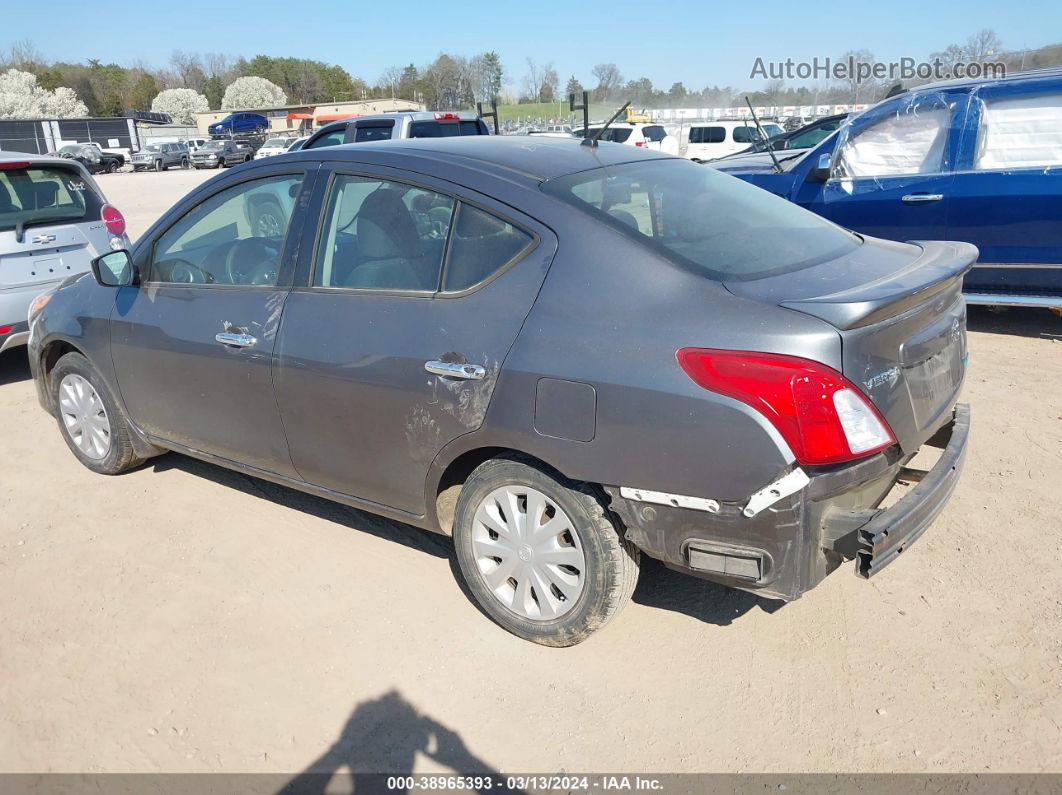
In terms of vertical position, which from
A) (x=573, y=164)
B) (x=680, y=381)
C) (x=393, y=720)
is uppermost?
(x=573, y=164)

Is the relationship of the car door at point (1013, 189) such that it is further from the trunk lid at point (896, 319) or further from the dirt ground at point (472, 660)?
the trunk lid at point (896, 319)

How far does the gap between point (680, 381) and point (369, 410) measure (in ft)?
4.17

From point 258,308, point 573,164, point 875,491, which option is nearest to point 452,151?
point 573,164

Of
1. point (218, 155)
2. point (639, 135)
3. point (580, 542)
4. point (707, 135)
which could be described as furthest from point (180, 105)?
point (580, 542)

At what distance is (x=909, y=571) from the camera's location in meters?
3.26

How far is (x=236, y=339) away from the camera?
3457 millimetres

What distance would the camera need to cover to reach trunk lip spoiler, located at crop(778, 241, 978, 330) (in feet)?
7.47

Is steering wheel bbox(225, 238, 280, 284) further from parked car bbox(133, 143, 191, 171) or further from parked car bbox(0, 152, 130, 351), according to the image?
parked car bbox(133, 143, 191, 171)

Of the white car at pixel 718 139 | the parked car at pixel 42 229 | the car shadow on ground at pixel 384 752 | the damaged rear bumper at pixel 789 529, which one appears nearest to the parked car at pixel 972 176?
the damaged rear bumper at pixel 789 529

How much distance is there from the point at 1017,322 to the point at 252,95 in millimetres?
104676

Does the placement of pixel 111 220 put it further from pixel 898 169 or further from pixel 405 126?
pixel 898 169

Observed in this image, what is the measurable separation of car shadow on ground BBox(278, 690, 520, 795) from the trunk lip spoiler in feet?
5.43

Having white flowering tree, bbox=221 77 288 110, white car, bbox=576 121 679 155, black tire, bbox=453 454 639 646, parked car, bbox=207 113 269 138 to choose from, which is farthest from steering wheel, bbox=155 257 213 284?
white flowering tree, bbox=221 77 288 110

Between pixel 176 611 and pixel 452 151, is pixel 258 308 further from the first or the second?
pixel 176 611
